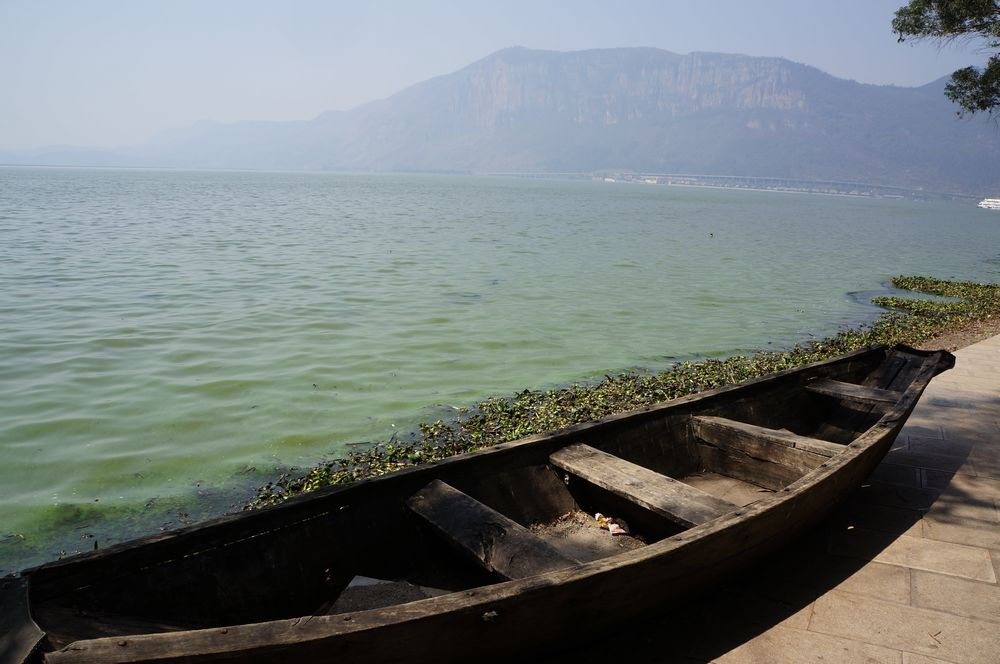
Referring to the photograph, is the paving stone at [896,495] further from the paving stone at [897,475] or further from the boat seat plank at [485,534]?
the boat seat plank at [485,534]

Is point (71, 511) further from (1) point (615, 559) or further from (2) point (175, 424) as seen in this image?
(1) point (615, 559)

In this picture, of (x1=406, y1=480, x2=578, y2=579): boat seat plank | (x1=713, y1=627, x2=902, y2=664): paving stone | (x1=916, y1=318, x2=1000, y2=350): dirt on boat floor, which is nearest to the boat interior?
(x1=406, y1=480, x2=578, y2=579): boat seat plank

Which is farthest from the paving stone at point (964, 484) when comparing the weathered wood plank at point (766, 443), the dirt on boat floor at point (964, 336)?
the dirt on boat floor at point (964, 336)

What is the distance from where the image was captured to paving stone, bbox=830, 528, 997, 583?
5094mm

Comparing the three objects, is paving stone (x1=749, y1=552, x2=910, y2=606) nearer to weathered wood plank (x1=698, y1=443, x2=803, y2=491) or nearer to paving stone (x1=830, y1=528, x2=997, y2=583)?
paving stone (x1=830, y1=528, x2=997, y2=583)

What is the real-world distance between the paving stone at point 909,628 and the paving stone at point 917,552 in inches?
27.1

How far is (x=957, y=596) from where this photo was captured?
4.73 m

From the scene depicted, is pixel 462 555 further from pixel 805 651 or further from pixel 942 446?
pixel 942 446

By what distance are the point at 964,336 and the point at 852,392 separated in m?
9.67

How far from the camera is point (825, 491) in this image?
16.6 feet

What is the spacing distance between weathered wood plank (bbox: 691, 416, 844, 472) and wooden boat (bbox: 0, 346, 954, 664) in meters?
0.02

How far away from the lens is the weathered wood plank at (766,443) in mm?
5883

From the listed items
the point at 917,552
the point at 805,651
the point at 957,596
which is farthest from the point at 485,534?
the point at 917,552

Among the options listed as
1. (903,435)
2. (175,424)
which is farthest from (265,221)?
(903,435)
